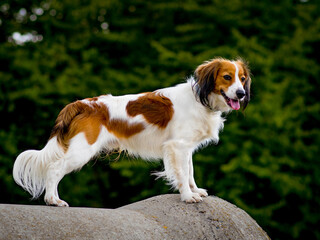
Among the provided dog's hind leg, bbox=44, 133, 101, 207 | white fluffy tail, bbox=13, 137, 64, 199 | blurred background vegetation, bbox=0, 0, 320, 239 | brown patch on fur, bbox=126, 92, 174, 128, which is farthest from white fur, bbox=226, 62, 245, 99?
blurred background vegetation, bbox=0, 0, 320, 239

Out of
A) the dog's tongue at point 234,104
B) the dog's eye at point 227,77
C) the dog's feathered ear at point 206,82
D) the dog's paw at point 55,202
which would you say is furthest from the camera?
the dog's feathered ear at point 206,82

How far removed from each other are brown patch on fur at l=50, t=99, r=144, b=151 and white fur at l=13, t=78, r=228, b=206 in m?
0.06

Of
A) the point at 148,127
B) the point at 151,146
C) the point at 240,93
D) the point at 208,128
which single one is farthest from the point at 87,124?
the point at 240,93

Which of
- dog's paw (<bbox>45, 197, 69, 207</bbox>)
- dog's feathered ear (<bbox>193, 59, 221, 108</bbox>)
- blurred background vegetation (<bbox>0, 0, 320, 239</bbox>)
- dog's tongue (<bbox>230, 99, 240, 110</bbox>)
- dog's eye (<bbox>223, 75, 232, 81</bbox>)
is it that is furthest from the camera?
blurred background vegetation (<bbox>0, 0, 320, 239</bbox>)

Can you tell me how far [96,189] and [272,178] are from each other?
18.3 feet

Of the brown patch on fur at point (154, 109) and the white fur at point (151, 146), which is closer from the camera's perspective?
the white fur at point (151, 146)

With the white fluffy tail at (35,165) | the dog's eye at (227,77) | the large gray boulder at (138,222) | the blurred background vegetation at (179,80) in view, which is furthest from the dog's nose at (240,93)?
the blurred background vegetation at (179,80)

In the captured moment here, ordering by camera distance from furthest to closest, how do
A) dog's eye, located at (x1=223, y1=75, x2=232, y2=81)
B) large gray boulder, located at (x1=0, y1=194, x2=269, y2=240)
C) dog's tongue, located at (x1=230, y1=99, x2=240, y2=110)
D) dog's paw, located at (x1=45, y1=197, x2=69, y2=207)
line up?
dog's eye, located at (x1=223, y1=75, x2=232, y2=81) < dog's tongue, located at (x1=230, y1=99, x2=240, y2=110) < dog's paw, located at (x1=45, y1=197, x2=69, y2=207) < large gray boulder, located at (x1=0, y1=194, x2=269, y2=240)

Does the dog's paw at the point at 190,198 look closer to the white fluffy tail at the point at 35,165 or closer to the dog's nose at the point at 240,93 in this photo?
the dog's nose at the point at 240,93

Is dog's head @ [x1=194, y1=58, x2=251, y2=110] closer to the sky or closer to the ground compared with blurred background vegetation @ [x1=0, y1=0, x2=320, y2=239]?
closer to the sky

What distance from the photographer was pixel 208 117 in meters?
6.07

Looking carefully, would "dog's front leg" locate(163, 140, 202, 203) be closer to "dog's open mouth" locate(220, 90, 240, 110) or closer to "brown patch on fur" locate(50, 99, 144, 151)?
"brown patch on fur" locate(50, 99, 144, 151)

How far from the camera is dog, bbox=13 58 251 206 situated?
225 inches

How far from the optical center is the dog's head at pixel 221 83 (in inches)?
229
